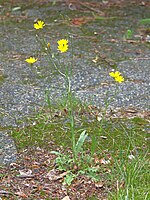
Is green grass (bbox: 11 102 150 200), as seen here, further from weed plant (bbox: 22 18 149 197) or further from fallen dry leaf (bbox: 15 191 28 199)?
fallen dry leaf (bbox: 15 191 28 199)

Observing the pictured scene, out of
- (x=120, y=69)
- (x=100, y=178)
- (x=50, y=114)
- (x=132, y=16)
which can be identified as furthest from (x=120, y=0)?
(x=100, y=178)

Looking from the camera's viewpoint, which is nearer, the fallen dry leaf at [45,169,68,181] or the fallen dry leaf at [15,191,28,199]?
the fallen dry leaf at [15,191,28,199]

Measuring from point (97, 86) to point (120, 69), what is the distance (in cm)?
31

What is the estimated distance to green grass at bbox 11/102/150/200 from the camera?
1860mm

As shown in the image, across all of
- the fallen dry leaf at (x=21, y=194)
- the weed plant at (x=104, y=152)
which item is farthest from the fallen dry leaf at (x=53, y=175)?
the fallen dry leaf at (x=21, y=194)

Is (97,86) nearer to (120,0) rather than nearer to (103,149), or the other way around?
(103,149)

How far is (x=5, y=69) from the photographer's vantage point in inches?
120

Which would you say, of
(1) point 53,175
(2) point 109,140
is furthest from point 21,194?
(2) point 109,140

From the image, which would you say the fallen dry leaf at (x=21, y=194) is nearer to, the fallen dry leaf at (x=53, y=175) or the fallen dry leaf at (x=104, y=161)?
the fallen dry leaf at (x=53, y=175)

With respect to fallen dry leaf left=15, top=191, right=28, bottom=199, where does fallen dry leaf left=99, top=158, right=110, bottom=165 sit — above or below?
below

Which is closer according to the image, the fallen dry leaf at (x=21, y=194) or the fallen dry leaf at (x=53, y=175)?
the fallen dry leaf at (x=21, y=194)

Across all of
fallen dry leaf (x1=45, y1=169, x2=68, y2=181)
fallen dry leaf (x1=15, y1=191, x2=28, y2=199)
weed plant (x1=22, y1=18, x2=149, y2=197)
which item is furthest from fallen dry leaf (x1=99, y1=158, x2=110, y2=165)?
fallen dry leaf (x1=15, y1=191, x2=28, y2=199)

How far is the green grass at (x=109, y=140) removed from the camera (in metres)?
1.86

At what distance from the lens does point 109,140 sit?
222 cm
